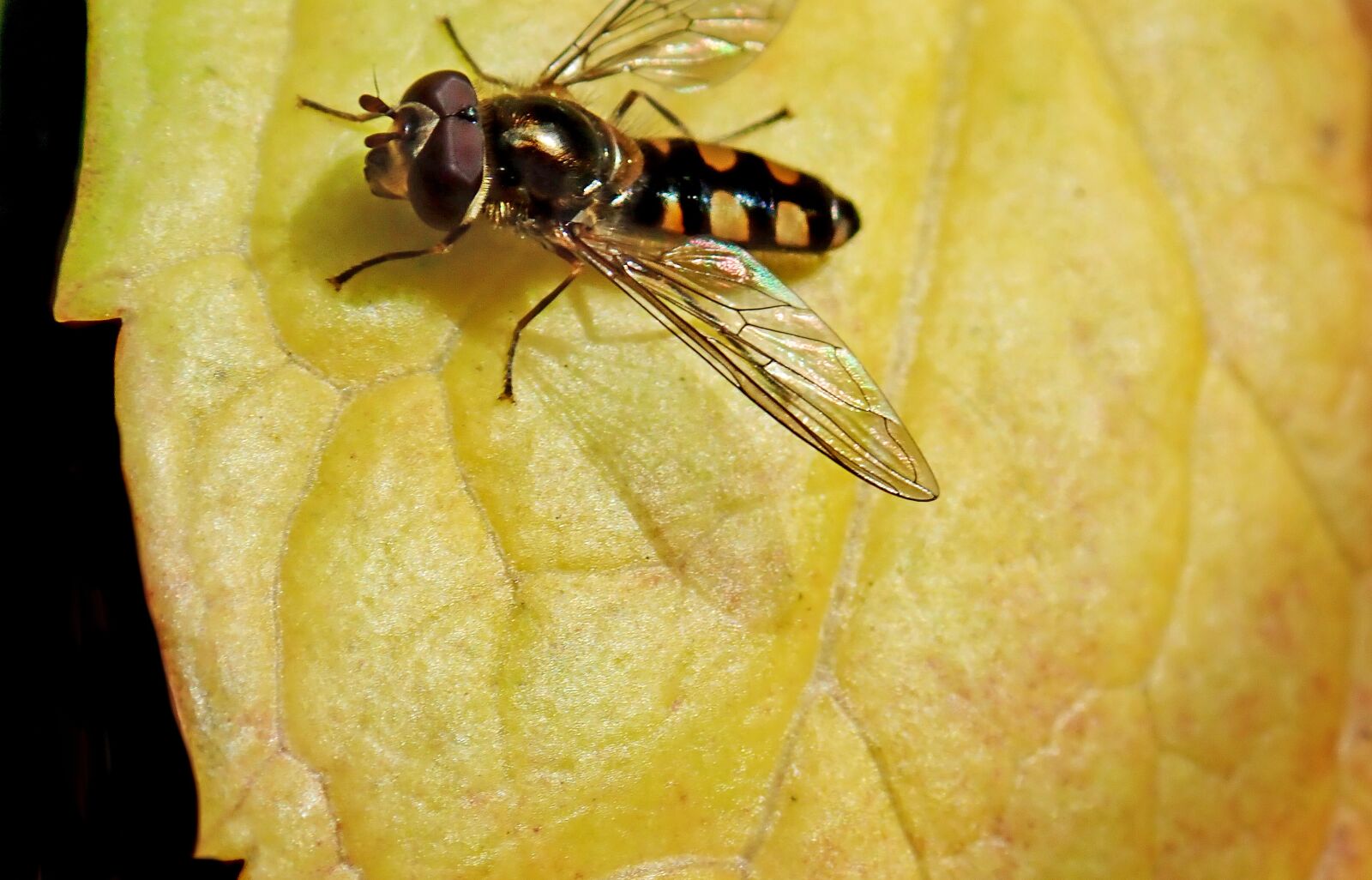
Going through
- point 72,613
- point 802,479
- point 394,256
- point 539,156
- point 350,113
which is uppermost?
point 350,113

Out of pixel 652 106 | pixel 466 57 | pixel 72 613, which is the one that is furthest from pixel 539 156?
pixel 72 613

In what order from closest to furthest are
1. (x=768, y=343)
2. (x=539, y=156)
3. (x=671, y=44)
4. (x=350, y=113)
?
1. (x=350, y=113)
2. (x=768, y=343)
3. (x=539, y=156)
4. (x=671, y=44)

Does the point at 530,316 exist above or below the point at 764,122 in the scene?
below

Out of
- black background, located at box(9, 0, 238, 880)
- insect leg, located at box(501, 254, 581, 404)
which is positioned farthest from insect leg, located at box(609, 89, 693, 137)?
black background, located at box(9, 0, 238, 880)

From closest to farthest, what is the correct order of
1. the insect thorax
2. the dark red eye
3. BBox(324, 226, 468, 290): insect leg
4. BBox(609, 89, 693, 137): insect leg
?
BBox(324, 226, 468, 290): insect leg
the dark red eye
the insect thorax
BBox(609, 89, 693, 137): insect leg

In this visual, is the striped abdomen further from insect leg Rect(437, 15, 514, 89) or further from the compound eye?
the compound eye

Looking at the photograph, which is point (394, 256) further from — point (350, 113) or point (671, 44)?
point (671, 44)

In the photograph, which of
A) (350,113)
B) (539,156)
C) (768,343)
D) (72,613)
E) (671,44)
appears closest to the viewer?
(72,613)

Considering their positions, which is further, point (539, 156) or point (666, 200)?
point (666, 200)
